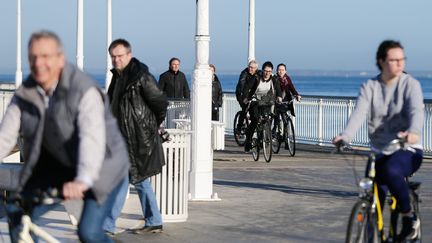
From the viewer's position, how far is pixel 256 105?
72.9 ft

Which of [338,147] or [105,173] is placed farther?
[338,147]

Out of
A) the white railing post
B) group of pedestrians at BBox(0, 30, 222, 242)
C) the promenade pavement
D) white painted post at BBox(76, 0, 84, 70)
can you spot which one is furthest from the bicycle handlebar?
white painted post at BBox(76, 0, 84, 70)

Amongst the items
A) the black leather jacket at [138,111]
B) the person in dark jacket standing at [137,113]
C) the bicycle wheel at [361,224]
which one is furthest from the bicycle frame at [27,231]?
the black leather jacket at [138,111]

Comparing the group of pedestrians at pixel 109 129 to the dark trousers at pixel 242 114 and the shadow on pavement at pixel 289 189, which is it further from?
the dark trousers at pixel 242 114

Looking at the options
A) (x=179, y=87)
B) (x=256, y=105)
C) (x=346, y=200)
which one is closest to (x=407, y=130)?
(x=346, y=200)

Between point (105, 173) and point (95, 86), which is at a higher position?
point (95, 86)

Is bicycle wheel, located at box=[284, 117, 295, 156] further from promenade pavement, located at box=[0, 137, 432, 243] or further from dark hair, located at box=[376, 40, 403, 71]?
dark hair, located at box=[376, 40, 403, 71]

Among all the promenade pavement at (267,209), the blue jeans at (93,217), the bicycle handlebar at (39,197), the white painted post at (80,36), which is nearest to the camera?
the bicycle handlebar at (39,197)

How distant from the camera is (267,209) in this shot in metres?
14.1

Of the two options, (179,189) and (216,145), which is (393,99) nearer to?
(179,189)

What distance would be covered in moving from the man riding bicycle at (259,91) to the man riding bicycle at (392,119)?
40.7 ft

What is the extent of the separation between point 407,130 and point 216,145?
7129 mm

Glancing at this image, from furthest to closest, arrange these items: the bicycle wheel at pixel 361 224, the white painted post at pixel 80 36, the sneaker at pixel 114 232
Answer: the white painted post at pixel 80 36, the sneaker at pixel 114 232, the bicycle wheel at pixel 361 224

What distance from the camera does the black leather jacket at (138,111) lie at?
36.3ft
